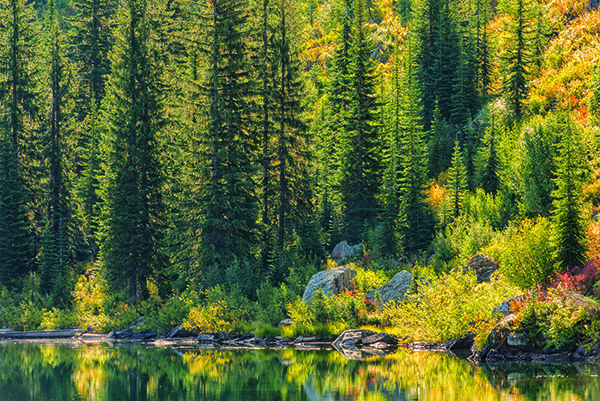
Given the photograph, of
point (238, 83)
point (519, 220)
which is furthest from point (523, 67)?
point (238, 83)

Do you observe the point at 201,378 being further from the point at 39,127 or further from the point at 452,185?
the point at 39,127

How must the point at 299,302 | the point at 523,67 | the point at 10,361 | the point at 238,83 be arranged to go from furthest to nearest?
the point at 523,67, the point at 238,83, the point at 299,302, the point at 10,361

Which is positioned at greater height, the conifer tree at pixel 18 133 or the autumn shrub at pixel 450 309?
the conifer tree at pixel 18 133

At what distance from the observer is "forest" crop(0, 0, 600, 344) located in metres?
33.1

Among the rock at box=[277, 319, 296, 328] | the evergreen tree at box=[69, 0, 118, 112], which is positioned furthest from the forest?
the evergreen tree at box=[69, 0, 118, 112]

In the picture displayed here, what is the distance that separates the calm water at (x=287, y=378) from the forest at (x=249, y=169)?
6.81m

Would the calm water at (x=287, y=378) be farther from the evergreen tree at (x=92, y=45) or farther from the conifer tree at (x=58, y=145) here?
the evergreen tree at (x=92, y=45)

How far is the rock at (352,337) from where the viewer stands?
2645cm

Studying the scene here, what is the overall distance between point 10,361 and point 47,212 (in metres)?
26.8

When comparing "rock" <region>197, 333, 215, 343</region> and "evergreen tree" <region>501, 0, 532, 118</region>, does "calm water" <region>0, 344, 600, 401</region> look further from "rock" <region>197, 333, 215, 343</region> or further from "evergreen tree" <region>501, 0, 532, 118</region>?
"evergreen tree" <region>501, 0, 532, 118</region>

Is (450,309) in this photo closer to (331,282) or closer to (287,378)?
(331,282)

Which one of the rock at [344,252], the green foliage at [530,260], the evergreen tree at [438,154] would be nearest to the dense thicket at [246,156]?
the evergreen tree at [438,154]

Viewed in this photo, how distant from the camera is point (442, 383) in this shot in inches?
653

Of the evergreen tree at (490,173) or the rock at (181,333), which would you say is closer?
the rock at (181,333)
